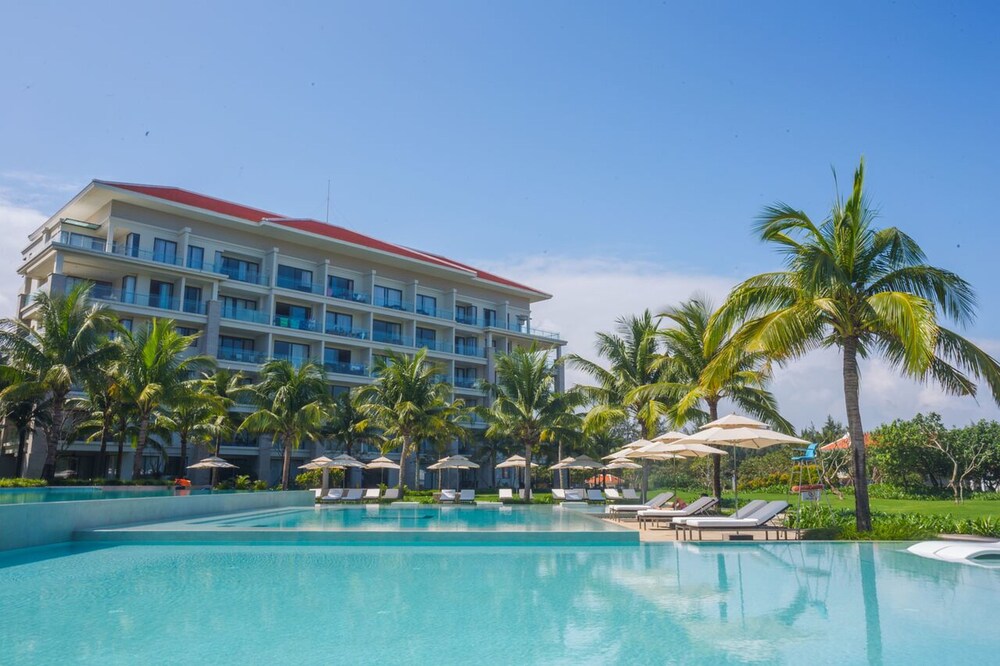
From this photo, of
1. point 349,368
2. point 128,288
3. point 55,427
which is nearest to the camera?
point 55,427

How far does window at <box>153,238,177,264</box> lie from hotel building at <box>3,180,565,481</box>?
0.07 m

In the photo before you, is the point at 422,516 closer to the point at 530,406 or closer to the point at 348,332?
the point at 530,406

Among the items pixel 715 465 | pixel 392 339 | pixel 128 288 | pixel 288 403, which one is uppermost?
pixel 128 288

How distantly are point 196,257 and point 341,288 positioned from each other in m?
8.77

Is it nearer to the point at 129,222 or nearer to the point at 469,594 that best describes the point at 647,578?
the point at 469,594

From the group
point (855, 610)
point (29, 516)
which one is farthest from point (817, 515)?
point (29, 516)

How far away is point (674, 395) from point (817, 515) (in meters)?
8.16

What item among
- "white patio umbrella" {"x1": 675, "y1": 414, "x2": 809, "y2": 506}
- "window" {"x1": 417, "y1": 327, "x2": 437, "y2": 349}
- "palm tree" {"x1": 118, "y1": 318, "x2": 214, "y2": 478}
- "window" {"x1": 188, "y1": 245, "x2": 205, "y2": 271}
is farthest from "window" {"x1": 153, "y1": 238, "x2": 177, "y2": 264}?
"white patio umbrella" {"x1": 675, "y1": 414, "x2": 809, "y2": 506}

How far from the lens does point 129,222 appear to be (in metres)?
36.0

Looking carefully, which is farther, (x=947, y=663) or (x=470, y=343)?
(x=470, y=343)

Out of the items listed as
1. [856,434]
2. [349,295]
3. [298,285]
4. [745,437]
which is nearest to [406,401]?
[298,285]

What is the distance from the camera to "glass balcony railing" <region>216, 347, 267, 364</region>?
124 ft

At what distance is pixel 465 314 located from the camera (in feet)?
166

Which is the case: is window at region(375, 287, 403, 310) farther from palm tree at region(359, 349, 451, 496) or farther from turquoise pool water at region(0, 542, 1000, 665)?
turquoise pool water at region(0, 542, 1000, 665)
